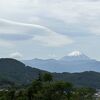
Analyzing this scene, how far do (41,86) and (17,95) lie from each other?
12.8 meters

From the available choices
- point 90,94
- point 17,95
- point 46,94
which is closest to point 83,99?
point 90,94

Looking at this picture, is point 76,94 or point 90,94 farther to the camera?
point 90,94

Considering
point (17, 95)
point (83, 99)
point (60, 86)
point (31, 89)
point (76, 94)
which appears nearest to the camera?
point (60, 86)

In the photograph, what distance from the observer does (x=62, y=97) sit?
242ft

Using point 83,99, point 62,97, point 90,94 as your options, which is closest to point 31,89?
point 62,97

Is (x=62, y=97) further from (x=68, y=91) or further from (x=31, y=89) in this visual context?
(x=31, y=89)

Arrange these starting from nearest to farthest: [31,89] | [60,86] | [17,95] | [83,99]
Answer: [60,86] → [31,89] → [17,95] → [83,99]

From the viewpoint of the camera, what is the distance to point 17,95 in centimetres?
8456

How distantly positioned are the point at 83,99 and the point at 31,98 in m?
27.9

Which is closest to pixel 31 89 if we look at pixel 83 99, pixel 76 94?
pixel 76 94

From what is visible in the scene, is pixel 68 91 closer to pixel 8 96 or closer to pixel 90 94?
pixel 8 96

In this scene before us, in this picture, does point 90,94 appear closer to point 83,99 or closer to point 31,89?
point 83,99

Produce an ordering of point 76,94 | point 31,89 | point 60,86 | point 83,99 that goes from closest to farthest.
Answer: point 60,86
point 31,89
point 76,94
point 83,99

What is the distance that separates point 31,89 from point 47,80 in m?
4.12
